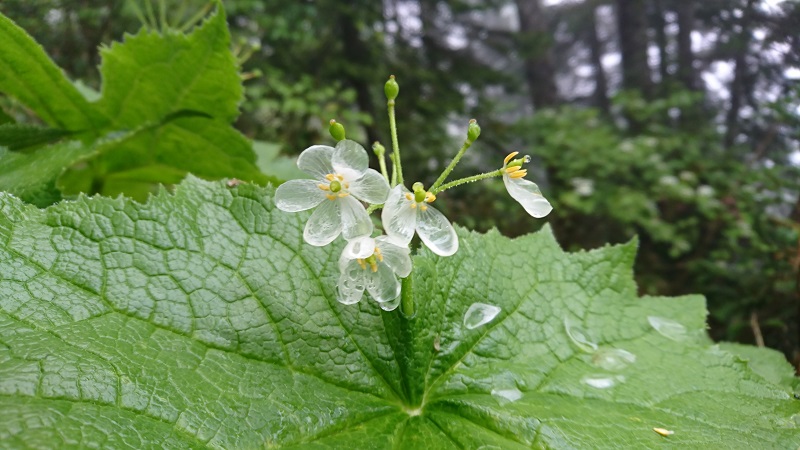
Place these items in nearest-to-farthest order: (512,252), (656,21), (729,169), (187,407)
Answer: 1. (187,407)
2. (512,252)
3. (729,169)
4. (656,21)

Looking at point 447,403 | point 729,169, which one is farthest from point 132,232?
point 729,169

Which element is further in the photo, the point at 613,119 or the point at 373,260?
the point at 613,119

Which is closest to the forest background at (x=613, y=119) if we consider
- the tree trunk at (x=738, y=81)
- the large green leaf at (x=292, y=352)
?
the tree trunk at (x=738, y=81)

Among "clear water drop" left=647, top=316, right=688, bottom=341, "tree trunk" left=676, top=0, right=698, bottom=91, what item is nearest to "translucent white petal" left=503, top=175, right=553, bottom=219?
"clear water drop" left=647, top=316, right=688, bottom=341

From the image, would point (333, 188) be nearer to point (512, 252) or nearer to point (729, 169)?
point (512, 252)

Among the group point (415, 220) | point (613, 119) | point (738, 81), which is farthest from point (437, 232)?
point (613, 119)

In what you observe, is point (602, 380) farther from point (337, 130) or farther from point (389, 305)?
point (337, 130)
